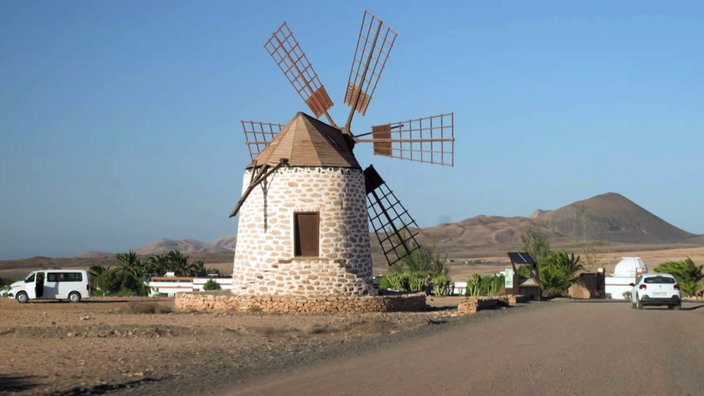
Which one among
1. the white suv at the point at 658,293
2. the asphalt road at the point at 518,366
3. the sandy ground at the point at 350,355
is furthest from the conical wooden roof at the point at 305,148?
the white suv at the point at 658,293

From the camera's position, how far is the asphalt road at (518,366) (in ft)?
39.4

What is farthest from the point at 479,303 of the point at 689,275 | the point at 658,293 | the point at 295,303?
the point at 689,275

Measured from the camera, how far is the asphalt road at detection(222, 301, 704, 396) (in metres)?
12.0

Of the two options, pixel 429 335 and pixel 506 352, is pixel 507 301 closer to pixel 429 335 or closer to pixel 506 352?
pixel 429 335

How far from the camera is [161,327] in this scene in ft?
73.7

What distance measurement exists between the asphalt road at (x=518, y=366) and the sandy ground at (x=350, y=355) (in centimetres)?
3

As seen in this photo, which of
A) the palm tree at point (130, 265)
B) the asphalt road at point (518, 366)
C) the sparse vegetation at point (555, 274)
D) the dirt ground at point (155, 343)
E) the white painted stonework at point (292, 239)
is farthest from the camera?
the palm tree at point (130, 265)

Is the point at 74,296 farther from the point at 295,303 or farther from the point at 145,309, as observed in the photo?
the point at 295,303

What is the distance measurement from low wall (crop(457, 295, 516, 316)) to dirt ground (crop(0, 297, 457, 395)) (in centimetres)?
54

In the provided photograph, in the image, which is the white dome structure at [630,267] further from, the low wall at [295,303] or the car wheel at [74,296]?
the car wheel at [74,296]

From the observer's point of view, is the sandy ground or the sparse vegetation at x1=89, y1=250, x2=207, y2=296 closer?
the sandy ground

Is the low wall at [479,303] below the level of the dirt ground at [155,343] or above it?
above

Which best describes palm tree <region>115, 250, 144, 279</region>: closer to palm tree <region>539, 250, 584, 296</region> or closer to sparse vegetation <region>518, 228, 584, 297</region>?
sparse vegetation <region>518, 228, 584, 297</region>

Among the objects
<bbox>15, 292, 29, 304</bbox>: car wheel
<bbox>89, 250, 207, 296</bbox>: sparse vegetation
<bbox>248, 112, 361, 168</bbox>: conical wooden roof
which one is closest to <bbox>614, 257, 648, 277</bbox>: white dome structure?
<bbox>89, 250, 207, 296</bbox>: sparse vegetation
